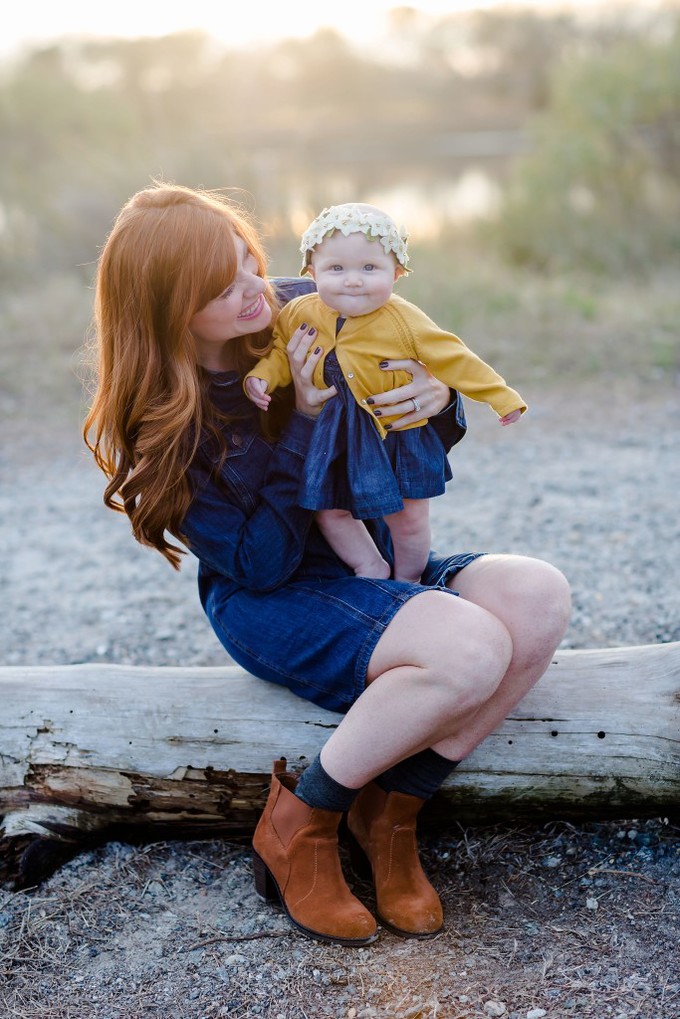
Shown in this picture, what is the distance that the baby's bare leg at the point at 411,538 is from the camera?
2318 mm

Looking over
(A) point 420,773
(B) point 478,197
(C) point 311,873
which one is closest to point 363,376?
(A) point 420,773

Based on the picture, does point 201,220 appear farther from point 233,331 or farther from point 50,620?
point 50,620

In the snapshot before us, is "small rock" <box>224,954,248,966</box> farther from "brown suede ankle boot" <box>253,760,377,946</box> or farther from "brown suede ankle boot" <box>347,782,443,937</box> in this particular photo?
"brown suede ankle boot" <box>347,782,443,937</box>

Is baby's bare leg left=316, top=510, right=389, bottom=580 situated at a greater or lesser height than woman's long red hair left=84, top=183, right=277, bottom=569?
lesser

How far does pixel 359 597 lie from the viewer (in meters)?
2.15

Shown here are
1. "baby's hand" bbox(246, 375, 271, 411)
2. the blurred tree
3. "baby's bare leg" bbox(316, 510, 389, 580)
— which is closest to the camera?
"baby's hand" bbox(246, 375, 271, 411)

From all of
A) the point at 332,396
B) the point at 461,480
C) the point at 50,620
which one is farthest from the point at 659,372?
the point at 332,396

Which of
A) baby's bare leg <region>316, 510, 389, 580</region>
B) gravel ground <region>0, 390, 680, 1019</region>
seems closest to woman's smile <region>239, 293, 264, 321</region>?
baby's bare leg <region>316, 510, 389, 580</region>

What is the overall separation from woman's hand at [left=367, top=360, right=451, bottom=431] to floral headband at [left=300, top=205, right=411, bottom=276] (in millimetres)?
238

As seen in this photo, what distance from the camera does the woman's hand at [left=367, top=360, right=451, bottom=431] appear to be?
86.2 inches

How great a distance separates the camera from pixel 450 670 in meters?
1.98

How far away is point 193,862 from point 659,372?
16.8 feet

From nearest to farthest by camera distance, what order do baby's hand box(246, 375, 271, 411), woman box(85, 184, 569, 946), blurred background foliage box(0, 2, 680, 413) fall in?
woman box(85, 184, 569, 946), baby's hand box(246, 375, 271, 411), blurred background foliage box(0, 2, 680, 413)

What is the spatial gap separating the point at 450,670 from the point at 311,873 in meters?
0.56
